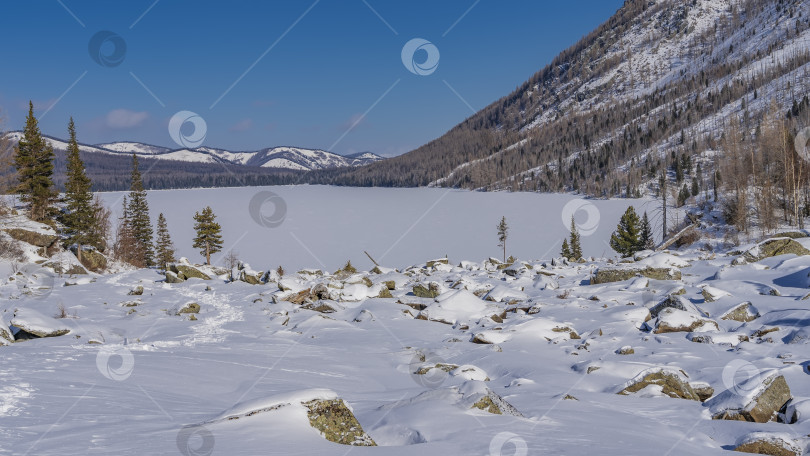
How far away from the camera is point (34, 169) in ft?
132

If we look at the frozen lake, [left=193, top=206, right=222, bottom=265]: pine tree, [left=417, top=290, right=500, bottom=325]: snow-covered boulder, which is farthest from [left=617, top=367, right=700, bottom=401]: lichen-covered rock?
the frozen lake

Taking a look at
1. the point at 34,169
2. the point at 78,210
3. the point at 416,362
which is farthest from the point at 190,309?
the point at 34,169

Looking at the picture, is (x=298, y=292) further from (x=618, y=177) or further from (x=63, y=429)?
(x=618, y=177)

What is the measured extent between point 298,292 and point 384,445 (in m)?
13.4

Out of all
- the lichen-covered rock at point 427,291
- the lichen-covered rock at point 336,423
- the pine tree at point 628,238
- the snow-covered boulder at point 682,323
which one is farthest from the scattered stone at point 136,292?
the pine tree at point 628,238

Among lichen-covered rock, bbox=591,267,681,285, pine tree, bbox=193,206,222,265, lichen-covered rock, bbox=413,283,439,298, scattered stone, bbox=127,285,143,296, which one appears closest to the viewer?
scattered stone, bbox=127,285,143,296

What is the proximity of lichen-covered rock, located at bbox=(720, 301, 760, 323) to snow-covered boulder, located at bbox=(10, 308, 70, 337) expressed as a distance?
53.8ft

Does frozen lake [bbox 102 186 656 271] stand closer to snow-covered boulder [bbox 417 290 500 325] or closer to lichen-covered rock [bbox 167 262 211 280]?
lichen-covered rock [bbox 167 262 211 280]

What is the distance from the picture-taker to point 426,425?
4973 millimetres

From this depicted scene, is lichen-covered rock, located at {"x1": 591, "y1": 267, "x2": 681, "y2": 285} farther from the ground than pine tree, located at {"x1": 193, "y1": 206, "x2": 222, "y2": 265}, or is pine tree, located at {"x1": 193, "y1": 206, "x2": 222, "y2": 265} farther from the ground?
pine tree, located at {"x1": 193, "y1": 206, "x2": 222, "y2": 265}

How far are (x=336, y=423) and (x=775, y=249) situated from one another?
21.5 meters

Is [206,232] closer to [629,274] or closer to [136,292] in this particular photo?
[136,292]

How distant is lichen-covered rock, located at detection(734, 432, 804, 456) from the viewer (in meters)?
4.78

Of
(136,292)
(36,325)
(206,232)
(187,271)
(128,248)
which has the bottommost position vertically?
(136,292)
